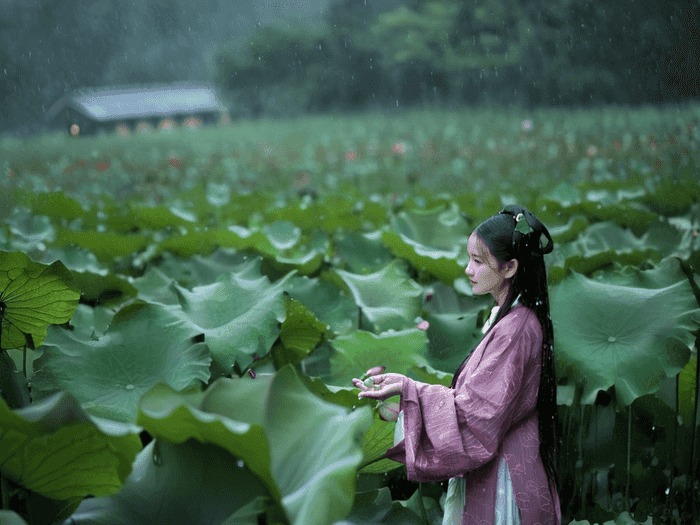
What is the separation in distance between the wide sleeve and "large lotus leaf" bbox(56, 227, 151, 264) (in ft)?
8.42

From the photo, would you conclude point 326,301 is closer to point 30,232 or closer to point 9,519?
point 9,519

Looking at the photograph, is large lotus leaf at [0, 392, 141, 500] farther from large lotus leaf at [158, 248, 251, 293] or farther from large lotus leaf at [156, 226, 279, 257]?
large lotus leaf at [156, 226, 279, 257]

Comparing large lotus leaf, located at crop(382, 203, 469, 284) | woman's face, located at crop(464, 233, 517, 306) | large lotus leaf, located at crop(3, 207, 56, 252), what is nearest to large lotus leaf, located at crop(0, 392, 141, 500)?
woman's face, located at crop(464, 233, 517, 306)

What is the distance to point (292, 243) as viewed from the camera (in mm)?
3635

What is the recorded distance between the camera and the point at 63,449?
1036 mm

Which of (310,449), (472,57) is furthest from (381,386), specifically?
(472,57)

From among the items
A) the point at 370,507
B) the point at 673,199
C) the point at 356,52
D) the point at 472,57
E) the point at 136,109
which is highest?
the point at 370,507

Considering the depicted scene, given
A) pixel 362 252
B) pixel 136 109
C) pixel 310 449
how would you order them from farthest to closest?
pixel 136 109 → pixel 362 252 → pixel 310 449

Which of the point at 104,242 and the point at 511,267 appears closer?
the point at 511,267

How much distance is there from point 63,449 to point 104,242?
265cm

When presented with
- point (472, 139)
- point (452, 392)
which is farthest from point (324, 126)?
point (452, 392)

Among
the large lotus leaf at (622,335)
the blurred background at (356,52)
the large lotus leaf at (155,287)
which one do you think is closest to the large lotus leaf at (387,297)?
the large lotus leaf at (622,335)

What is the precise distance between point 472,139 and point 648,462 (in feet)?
30.2

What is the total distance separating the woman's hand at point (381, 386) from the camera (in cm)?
126
